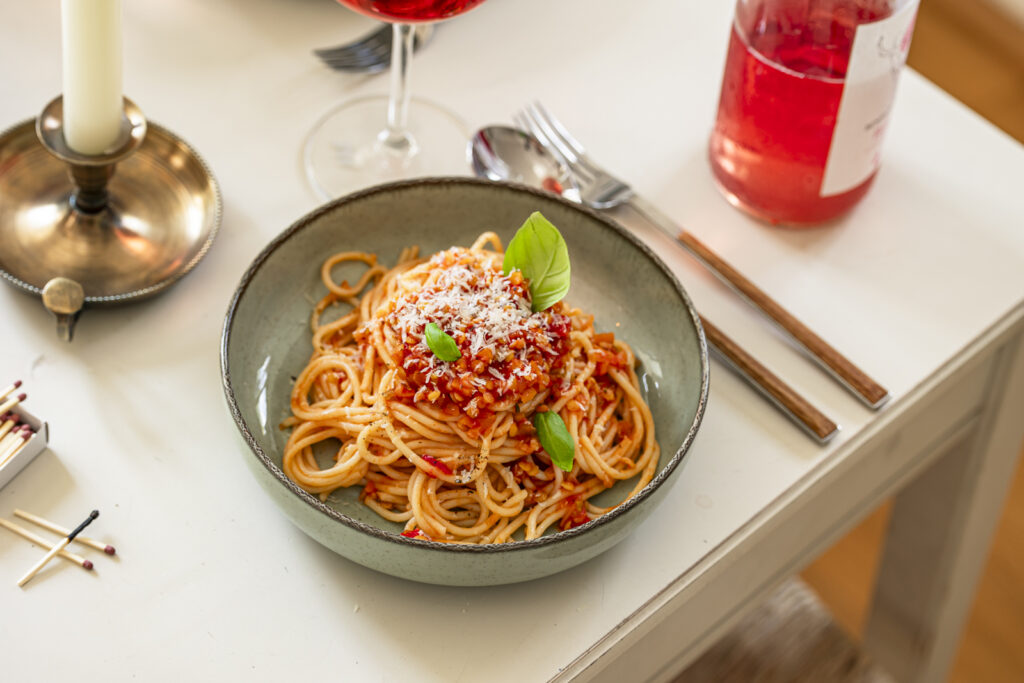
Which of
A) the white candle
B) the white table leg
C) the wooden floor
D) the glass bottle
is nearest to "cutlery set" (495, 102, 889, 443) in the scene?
the glass bottle

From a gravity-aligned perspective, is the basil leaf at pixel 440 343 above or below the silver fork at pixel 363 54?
above

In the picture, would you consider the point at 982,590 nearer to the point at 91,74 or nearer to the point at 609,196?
the point at 609,196

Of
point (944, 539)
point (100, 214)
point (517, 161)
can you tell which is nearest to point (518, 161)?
point (517, 161)

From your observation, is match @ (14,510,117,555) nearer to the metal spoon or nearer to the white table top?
the white table top

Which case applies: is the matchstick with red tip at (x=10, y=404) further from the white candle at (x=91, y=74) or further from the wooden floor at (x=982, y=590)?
the wooden floor at (x=982, y=590)

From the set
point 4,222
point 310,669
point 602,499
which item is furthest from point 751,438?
point 4,222

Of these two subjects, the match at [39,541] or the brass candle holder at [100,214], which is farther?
the brass candle holder at [100,214]

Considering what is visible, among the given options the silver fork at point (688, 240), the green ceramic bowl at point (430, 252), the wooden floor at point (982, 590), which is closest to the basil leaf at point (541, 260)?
the green ceramic bowl at point (430, 252)

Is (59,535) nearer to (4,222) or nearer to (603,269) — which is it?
(4,222)
